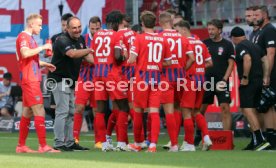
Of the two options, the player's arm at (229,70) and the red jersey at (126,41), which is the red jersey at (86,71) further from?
the player's arm at (229,70)

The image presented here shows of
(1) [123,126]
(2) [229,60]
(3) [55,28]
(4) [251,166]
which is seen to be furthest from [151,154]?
(3) [55,28]

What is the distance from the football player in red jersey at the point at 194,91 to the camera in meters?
15.5

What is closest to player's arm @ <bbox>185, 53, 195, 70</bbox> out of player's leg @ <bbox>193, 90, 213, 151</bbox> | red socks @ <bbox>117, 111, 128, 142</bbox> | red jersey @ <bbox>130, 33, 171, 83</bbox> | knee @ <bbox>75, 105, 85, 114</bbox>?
red jersey @ <bbox>130, 33, 171, 83</bbox>

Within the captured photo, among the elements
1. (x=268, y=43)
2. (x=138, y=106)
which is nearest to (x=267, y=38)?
(x=268, y=43)

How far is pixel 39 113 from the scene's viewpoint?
14.5m

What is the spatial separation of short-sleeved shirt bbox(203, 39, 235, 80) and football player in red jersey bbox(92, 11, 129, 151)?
235 cm

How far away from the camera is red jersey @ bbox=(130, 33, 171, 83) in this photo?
14.7 m

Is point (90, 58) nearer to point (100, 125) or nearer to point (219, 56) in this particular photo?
point (100, 125)

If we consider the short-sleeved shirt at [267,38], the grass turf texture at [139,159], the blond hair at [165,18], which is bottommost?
the grass turf texture at [139,159]

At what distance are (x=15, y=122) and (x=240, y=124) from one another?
6233 millimetres

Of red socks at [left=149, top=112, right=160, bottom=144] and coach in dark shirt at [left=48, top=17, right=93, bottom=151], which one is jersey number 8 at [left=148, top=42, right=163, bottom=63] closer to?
red socks at [left=149, top=112, right=160, bottom=144]

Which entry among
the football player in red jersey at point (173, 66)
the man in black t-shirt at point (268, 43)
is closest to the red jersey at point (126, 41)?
the football player in red jersey at point (173, 66)

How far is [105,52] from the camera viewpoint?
1544cm

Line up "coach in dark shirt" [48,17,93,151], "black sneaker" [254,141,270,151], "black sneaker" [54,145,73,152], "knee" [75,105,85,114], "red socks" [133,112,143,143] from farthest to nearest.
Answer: "knee" [75,105,85,114] < "black sneaker" [254,141,270,151] < "black sneaker" [54,145,73,152] < "coach in dark shirt" [48,17,93,151] < "red socks" [133,112,143,143]
